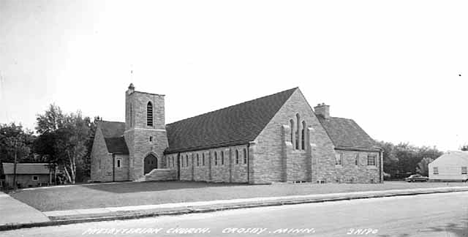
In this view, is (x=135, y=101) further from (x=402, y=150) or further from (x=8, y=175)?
(x=402, y=150)

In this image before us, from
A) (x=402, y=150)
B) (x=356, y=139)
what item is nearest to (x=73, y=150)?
(x=356, y=139)

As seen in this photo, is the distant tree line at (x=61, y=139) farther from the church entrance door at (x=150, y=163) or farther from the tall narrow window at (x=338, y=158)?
the tall narrow window at (x=338, y=158)

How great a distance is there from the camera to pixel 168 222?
1463cm

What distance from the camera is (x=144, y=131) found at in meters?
51.7

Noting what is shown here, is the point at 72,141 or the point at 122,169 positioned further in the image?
the point at 72,141

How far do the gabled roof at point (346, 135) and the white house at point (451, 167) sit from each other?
2257cm

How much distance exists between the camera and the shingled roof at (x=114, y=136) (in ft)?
171

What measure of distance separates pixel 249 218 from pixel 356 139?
1372 inches

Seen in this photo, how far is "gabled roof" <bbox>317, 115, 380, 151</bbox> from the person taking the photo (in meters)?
45.4

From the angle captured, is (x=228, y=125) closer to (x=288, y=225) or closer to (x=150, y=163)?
(x=150, y=163)

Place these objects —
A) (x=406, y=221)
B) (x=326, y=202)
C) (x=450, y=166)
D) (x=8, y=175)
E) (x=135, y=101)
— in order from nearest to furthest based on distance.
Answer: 1. (x=406, y=221)
2. (x=326, y=202)
3. (x=135, y=101)
4. (x=450, y=166)
5. (x=8, y=175)

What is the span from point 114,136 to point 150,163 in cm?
670

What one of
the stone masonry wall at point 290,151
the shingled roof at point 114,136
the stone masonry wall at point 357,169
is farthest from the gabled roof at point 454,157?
the shingled roof at point 114,136

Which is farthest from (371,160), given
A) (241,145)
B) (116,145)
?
(116,145)
